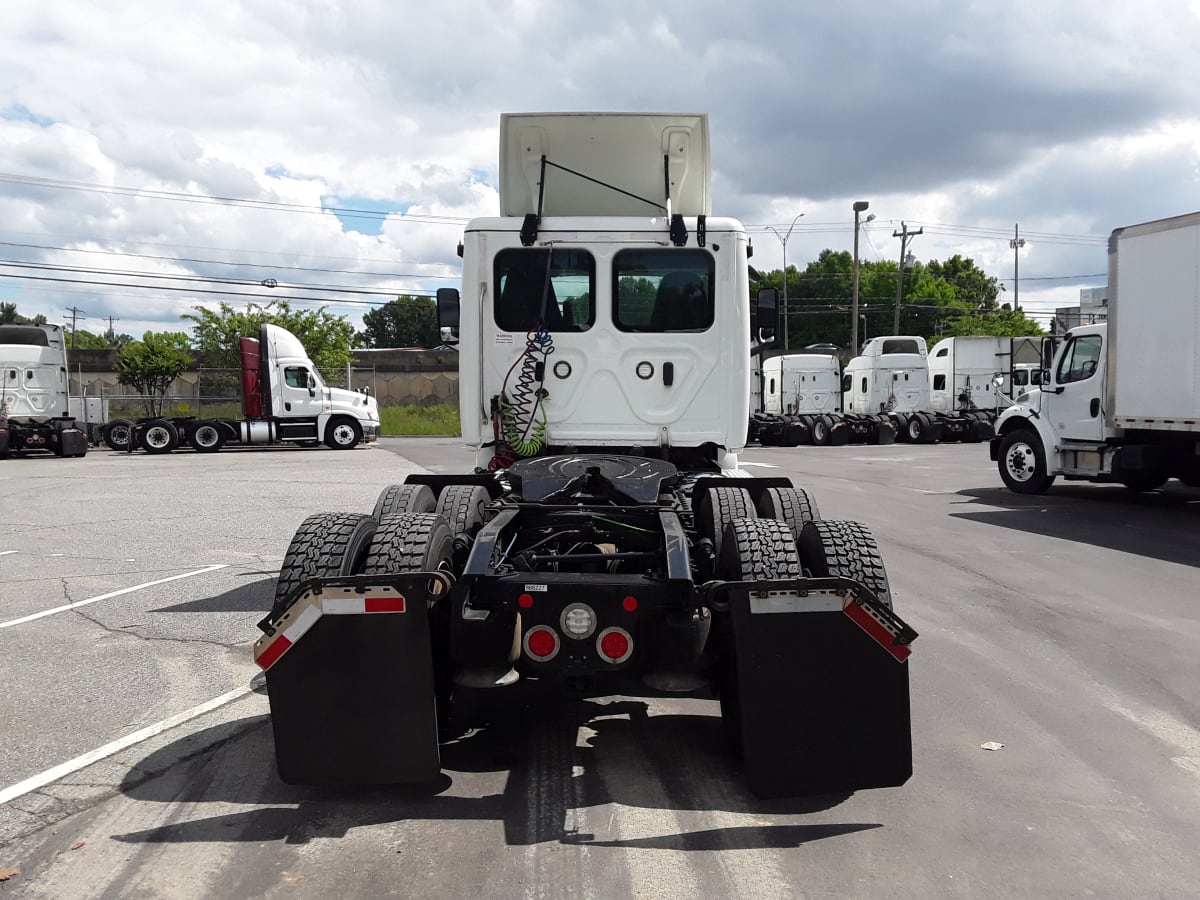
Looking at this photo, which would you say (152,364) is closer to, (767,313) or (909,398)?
(909,398)

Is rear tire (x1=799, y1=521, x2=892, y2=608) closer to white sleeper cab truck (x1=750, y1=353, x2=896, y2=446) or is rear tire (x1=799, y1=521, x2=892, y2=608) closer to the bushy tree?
white sleeper cab truck (x1=750, y1=353, x2=896, y2=446)

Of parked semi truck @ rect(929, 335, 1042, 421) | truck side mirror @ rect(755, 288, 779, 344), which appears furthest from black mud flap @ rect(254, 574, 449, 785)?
parked semi truck @ rect(929, 335, 1042, 421)

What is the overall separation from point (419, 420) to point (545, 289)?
3770 centimetres

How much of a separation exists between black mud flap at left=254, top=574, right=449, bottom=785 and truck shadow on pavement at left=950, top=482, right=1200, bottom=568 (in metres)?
8.59

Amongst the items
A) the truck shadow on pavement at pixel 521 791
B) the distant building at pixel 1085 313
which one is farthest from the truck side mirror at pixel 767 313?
the distant building at pixel 1085 313

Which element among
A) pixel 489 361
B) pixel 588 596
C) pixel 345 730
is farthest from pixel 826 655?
pixel 489 361

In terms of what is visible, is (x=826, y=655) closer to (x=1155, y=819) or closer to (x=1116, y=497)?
(x=1155, y=819)

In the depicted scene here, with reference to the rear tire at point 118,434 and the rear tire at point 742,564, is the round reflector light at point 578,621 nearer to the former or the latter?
the rear tire at point 742,564

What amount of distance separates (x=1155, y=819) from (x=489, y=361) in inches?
187

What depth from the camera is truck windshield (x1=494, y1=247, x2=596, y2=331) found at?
6.75 m

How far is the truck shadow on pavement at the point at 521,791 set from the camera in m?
3.60

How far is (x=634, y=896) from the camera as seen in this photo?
3111 millimetres

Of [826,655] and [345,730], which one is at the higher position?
[826,655]

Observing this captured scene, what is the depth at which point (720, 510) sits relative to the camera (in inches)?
194
